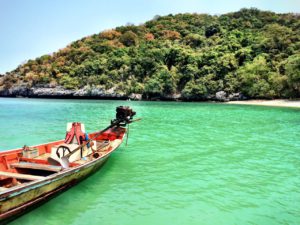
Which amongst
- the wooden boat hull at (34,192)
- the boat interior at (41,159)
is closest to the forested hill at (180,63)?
the boat interior at (41,159)

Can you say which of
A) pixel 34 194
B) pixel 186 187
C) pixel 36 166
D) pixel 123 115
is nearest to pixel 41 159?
pixel 36 166

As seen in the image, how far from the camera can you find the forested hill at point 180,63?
6725 centimetres

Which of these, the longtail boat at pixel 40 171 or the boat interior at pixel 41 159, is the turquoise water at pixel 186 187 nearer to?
the longtail boat at pixel 40 171

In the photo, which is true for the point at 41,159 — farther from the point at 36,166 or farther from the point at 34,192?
the point at 34,192

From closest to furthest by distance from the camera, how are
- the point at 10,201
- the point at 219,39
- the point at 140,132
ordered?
the point at 10,201 < the point at 140,132 < the point at 219,39

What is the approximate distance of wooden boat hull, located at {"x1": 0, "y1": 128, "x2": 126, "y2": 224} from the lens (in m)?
6.42

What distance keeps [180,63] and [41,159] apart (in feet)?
Result: 261

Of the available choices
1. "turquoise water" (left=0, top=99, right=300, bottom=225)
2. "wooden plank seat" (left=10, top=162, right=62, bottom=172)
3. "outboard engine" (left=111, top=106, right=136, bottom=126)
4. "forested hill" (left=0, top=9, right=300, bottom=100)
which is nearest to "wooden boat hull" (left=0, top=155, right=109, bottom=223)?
"turquoise water" (left=0, top=99, right=300, bottom=225)

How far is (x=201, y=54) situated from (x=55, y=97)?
5012 centimetres

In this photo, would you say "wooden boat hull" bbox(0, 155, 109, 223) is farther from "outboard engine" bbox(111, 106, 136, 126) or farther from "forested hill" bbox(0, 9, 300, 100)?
"forested hill" bbox(0, 9, 300, 100)

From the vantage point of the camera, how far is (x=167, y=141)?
17.9m

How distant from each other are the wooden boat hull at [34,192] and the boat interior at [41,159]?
0.82ft

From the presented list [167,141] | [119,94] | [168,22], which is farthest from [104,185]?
[168,22]

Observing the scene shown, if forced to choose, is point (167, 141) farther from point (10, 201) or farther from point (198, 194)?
point (10, 201)
